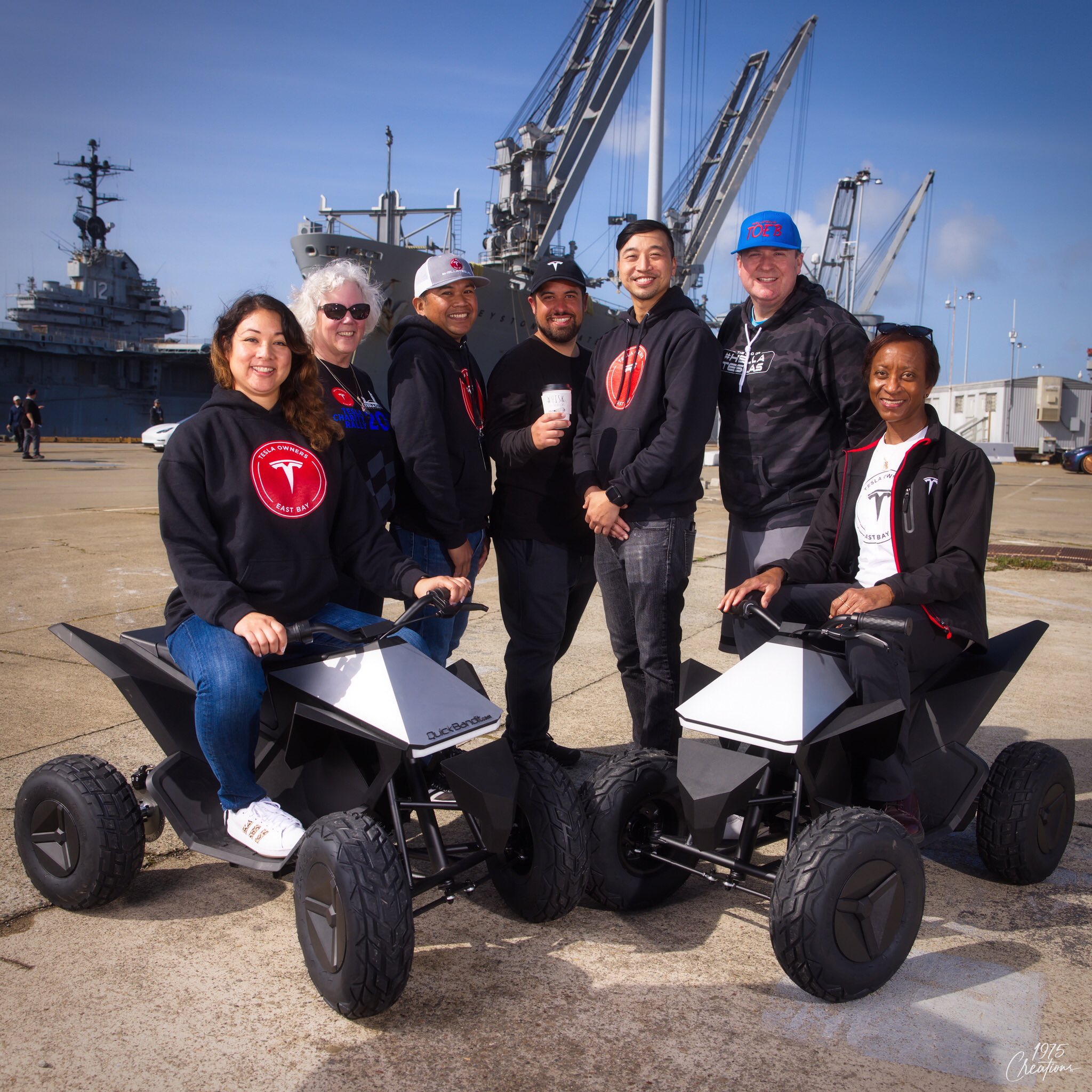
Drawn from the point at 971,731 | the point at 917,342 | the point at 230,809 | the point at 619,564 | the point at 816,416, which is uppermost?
the point at 917,342

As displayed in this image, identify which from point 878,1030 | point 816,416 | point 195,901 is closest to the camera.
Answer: point 878,1030

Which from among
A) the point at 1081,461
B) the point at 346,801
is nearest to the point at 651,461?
the point at 346,801

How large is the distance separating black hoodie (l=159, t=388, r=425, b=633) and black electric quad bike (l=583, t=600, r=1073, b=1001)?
93 centimetres

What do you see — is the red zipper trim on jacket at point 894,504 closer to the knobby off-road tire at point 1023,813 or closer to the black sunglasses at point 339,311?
the knobby off-road tire at point 1023,813

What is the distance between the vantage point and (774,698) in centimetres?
235

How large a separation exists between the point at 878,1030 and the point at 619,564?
1.69 meters

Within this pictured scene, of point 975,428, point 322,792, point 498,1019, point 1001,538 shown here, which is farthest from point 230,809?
point 975,428

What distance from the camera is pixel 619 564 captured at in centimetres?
335

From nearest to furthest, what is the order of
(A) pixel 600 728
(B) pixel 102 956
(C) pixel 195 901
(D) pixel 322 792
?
1. (B) pixel 102 956
2. (D) pixel 322 792
3. (C) pixel 195 901
4. (A) pixel 600 728

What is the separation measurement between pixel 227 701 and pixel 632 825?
1144 mm

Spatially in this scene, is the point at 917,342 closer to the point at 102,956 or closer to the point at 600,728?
the point at 600,728

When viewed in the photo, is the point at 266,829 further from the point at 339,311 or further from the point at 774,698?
the point at 339,311

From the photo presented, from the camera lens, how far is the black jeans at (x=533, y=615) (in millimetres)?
3574

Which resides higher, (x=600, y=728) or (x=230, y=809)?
(x=230, y=809)
